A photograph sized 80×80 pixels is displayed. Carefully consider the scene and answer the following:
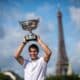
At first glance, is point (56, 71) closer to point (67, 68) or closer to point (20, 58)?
point (67, 68)

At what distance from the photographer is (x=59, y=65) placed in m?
3.29

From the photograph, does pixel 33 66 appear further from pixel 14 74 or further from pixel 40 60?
pixel 14 74

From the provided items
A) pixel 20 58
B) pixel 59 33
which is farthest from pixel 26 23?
pixel 59 33

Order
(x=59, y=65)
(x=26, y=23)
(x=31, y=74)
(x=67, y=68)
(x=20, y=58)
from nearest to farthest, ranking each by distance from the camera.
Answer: (x=31, y=74)
(x=20, y=58)
(x=26, y=23)
(x=67, y=68)
(x=59, y=65)

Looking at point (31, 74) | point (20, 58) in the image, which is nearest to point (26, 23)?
point (20, 58)

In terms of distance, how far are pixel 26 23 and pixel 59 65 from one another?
3.66 feet

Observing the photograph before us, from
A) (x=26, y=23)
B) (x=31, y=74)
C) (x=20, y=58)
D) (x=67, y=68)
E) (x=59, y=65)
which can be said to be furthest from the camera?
(x=59, y=65)

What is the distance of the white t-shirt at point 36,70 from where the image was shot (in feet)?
6.26

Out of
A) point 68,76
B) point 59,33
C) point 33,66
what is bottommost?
point 68,76

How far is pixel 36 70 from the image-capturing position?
6.30 ft

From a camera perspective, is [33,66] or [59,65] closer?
[33,66]

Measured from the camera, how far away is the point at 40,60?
1947 mm

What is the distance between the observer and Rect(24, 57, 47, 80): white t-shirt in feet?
6.26

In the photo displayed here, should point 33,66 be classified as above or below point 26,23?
below
